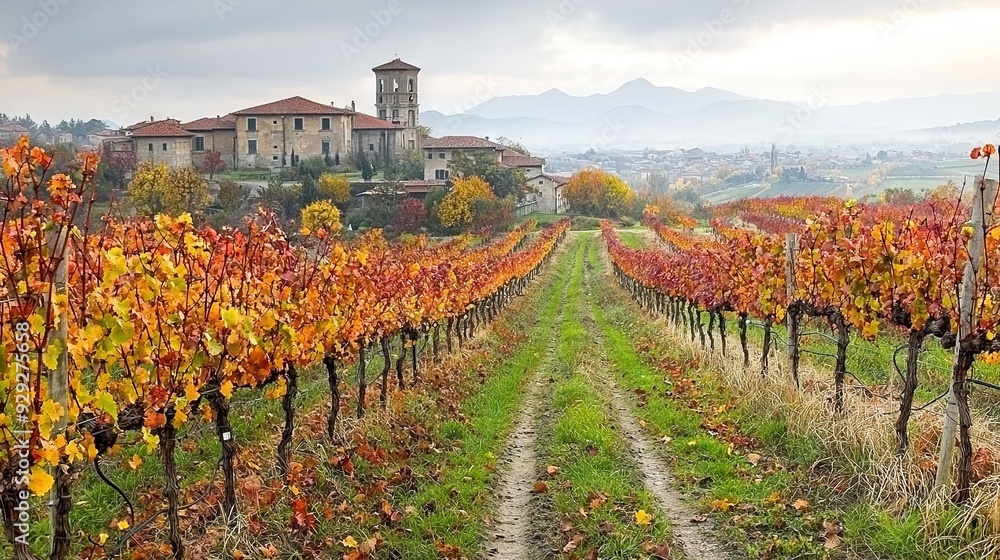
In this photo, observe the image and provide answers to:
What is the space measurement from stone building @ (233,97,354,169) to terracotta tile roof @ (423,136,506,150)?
33.1ft

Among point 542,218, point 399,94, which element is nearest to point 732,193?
point 399,94

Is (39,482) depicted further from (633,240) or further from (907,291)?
(633,240)

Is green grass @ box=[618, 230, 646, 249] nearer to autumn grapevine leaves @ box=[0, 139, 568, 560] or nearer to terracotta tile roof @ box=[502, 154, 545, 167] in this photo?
terracotta tile roof @ box=[502, 154, 545, 167]

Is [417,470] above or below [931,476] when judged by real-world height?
below

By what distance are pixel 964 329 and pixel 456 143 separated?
7796 centimetres

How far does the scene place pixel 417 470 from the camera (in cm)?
803

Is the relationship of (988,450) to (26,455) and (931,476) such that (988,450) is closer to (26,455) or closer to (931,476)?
(931,476)

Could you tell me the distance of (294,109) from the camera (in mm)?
75875

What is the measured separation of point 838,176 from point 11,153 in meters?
179

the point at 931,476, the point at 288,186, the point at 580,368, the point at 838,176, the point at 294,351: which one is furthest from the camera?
the point at 838,176

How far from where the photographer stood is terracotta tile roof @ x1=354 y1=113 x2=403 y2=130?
79938mm

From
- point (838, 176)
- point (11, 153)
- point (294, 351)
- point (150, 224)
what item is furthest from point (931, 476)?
point (838, 176)

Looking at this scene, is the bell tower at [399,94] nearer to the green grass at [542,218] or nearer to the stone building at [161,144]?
the green grass at [542,218]

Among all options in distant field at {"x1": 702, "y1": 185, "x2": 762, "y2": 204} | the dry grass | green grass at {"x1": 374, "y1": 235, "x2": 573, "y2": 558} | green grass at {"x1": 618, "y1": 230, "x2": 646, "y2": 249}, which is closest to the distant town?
green grass at {"x1": 618, "y1": 230, "x2": 646, "y2": 249}
